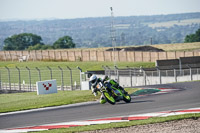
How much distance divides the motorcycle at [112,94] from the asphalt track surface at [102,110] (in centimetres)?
21

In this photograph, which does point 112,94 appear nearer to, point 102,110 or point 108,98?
point 108,98

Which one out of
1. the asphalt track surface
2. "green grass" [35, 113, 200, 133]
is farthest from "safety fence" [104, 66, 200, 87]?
"green grass" [35, 113, 200, 133]

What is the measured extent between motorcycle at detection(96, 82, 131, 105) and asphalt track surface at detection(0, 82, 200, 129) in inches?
8.4

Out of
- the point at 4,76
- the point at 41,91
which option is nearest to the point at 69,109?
the point at 41,91

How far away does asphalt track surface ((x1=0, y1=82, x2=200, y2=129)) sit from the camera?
1592 cm

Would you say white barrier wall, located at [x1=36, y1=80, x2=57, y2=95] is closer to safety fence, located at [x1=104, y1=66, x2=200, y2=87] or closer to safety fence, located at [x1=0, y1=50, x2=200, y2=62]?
safety fence, located at [x1=104, y1=66, x2=200, y2=87]

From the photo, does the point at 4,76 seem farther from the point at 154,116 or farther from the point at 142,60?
the point at 154,116

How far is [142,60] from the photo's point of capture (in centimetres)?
6078

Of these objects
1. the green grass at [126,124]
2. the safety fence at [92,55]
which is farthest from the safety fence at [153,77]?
the green grass at [126,124]

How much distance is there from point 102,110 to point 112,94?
1.50 m

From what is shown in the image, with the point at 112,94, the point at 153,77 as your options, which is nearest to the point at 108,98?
the point at 112,94

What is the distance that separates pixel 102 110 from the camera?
16969 millimetres

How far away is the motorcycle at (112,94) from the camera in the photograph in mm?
18031

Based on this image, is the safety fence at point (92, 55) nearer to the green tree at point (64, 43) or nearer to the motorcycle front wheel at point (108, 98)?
the motorcycle front wheel at point (108, 98)
